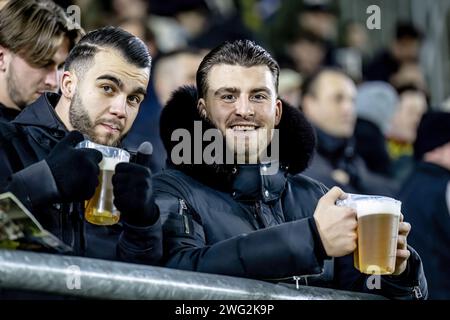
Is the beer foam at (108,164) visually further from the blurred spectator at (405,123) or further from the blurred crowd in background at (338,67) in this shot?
the blurred spectator at (405,123)

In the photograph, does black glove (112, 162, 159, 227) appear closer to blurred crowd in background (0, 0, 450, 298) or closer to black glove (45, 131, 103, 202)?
black glove (45, 131, 103, 202)

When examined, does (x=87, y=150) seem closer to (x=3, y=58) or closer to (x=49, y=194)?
(x=49, y=194)

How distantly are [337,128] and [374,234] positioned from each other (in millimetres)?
4078

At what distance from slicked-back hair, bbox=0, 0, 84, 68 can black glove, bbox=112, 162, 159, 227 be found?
86 cm

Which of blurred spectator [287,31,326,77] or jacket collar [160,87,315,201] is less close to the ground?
jacket collar [160,87,315,201]

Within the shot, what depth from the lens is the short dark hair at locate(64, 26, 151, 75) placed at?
3918mm

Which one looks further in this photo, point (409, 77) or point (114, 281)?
point (409, 77)

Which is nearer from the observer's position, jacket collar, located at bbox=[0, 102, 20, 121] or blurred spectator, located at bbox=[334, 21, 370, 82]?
jacket collar, located at bbox=[0, 102, 20, 121]

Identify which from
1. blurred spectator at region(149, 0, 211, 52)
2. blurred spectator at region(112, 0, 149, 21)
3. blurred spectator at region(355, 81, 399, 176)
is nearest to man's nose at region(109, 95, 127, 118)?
blurred spectator at region(112, 0, 149, 21)

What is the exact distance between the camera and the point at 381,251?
3.55m

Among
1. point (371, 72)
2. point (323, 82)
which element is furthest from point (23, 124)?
point (371, 72)

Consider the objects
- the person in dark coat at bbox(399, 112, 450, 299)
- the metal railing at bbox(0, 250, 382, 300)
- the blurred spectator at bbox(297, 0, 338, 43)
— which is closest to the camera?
the metal railing at bbox(0, 250, 382, 300)

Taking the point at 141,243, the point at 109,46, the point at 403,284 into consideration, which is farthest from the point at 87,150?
the point at 403,284

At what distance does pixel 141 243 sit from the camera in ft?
11.6
